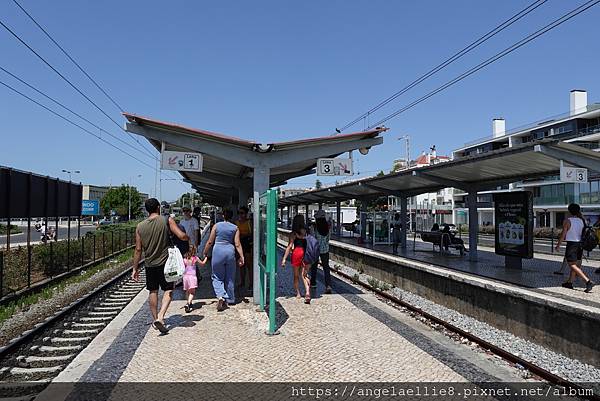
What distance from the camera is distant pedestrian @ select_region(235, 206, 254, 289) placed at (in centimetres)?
975

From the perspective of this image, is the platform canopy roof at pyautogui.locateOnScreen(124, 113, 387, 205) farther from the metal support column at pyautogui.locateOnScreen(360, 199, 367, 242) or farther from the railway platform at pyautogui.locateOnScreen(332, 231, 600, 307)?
the metal support column at pyautogui.locateOnScreen(360, 199, 367, 242)

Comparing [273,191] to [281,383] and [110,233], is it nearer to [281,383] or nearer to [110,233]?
[281,383]

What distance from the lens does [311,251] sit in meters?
9.54

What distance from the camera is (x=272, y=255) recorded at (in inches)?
265

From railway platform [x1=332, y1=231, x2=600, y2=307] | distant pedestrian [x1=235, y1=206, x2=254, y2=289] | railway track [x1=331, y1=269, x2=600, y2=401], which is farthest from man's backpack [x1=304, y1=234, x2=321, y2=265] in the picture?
railway platform [x1=332, y1=231, x2=600, y2=307]

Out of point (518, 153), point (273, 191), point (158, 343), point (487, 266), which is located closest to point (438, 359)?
point (273, 191)

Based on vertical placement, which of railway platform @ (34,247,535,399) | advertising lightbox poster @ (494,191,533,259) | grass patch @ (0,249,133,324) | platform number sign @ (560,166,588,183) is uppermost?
platform number sign @ (560,166,588,183)

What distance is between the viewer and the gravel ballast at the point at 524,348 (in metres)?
5.51

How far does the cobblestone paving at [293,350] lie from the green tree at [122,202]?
3167 inches

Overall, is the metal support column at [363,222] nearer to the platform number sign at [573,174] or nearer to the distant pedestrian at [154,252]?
the platform number sign at [573,174]

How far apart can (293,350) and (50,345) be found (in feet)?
12.2

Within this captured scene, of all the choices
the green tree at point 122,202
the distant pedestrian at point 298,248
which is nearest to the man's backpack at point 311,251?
the distant pedestrian at point 298,248

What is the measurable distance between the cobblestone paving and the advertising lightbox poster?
18.1ft

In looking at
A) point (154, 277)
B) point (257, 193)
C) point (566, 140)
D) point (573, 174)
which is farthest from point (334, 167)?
point (566, 140)
